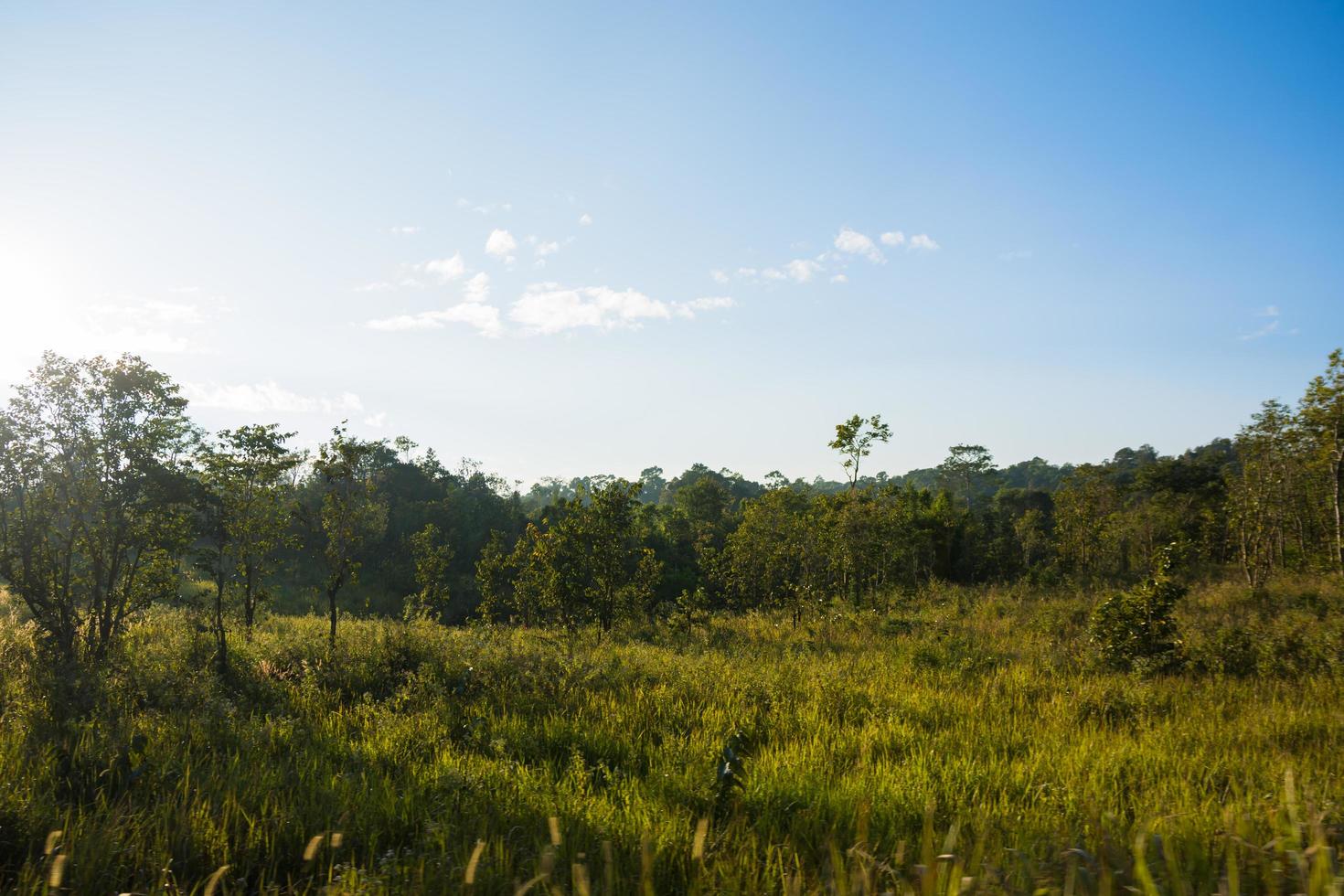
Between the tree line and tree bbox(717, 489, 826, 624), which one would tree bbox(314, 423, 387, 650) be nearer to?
the tree line

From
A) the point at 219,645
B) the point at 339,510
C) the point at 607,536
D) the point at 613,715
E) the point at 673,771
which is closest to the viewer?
the point at 673,771

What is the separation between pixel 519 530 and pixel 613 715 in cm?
4205

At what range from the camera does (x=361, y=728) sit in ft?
21.8

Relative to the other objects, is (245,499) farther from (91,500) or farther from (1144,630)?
(1144,630)

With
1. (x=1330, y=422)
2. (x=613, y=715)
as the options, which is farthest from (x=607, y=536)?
(x=1330, y=422)

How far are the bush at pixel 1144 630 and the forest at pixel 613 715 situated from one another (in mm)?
51

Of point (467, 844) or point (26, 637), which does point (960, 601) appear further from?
point (26, 637)

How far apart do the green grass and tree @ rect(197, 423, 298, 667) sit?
2.19m

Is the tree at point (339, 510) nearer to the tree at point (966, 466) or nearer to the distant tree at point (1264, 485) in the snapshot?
the distant tree at point (1264, 485)

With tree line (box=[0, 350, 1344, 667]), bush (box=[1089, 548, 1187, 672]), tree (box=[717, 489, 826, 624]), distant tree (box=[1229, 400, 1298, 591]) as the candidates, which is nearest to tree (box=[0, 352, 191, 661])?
tree line (box=[0, 350, 1344, 667])

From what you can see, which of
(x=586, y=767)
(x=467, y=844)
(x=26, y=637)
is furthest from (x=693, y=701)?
(x=26, y=637)

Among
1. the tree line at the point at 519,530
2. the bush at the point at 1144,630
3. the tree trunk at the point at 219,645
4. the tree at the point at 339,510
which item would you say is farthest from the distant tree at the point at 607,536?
the bush at the point at 1144,630

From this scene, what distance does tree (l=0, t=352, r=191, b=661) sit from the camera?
1024 centimetres

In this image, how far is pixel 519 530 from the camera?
156 ft
